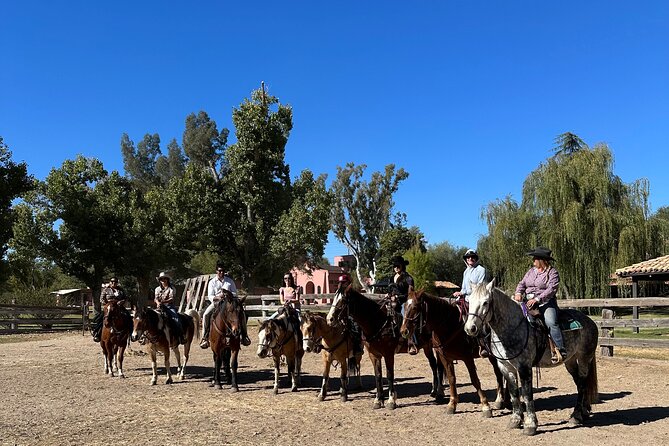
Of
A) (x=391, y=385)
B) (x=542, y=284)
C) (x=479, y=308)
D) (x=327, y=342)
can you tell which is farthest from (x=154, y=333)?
(x=542, y=284)

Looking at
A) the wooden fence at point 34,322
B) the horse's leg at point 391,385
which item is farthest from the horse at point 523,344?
the wooden fence at point 34,322

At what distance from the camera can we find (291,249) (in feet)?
101

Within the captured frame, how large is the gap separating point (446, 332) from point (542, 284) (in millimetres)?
1749

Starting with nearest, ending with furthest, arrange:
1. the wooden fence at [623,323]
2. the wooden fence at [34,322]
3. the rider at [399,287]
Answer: the rider at [399,287] → the wooden fence at [623,323] → the wooden fence at [34,322]

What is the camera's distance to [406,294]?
9727 millimetres

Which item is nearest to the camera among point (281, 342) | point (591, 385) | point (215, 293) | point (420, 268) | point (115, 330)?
point (591, 385)

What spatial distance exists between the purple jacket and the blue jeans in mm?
95

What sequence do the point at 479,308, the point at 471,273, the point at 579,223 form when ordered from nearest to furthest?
1. the point at 479,308
2. the point at 471,273
3. the point at 579,223

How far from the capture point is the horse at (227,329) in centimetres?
1120

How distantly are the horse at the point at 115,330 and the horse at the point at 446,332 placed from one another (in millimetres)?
7887

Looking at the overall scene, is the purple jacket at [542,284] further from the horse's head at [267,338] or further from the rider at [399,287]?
the horse's head at [267,338]

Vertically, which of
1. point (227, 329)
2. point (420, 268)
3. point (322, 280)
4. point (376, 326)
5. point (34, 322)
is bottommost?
point (34, 322)

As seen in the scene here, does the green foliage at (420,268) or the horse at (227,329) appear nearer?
the horse at (227,329)

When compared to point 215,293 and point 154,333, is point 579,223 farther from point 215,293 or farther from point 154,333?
point 154,333
